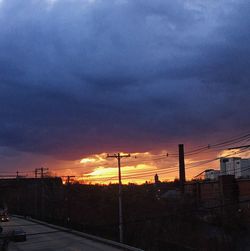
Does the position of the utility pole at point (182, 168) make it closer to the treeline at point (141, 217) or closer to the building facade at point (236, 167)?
the treeline at point (141, 217)

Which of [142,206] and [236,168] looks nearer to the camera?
[142,206]

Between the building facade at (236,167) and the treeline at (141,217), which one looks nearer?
the treeline at (141,217)

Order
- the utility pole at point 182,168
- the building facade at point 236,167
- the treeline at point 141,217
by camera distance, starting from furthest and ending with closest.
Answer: the building facade at point 236,167 → the utility pole at point 182,168 → the treeline at point 141,217

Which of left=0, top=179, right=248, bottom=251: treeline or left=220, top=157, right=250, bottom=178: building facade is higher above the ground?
left=220, top=157, right=250, bottom=178: building facade

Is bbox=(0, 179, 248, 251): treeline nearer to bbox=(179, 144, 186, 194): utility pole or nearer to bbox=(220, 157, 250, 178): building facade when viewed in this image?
bbox=(179, 144, 186, 194): utility pole

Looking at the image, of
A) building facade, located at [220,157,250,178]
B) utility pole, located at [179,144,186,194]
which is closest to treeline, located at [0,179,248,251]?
utility pole, located at [179,144,186,194]

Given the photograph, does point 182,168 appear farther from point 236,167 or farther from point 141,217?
point 236,167

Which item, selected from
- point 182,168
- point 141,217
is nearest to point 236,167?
point 182,168

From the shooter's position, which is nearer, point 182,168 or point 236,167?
point 182,168

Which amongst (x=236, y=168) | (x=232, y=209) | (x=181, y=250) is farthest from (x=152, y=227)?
(x=236, y=168)

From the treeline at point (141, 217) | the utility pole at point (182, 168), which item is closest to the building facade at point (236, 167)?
the treeline at point (141, 217)

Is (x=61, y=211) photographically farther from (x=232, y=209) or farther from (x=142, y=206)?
(x=232, y=209)

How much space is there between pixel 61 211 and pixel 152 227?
139ft

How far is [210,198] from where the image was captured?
88.5m
